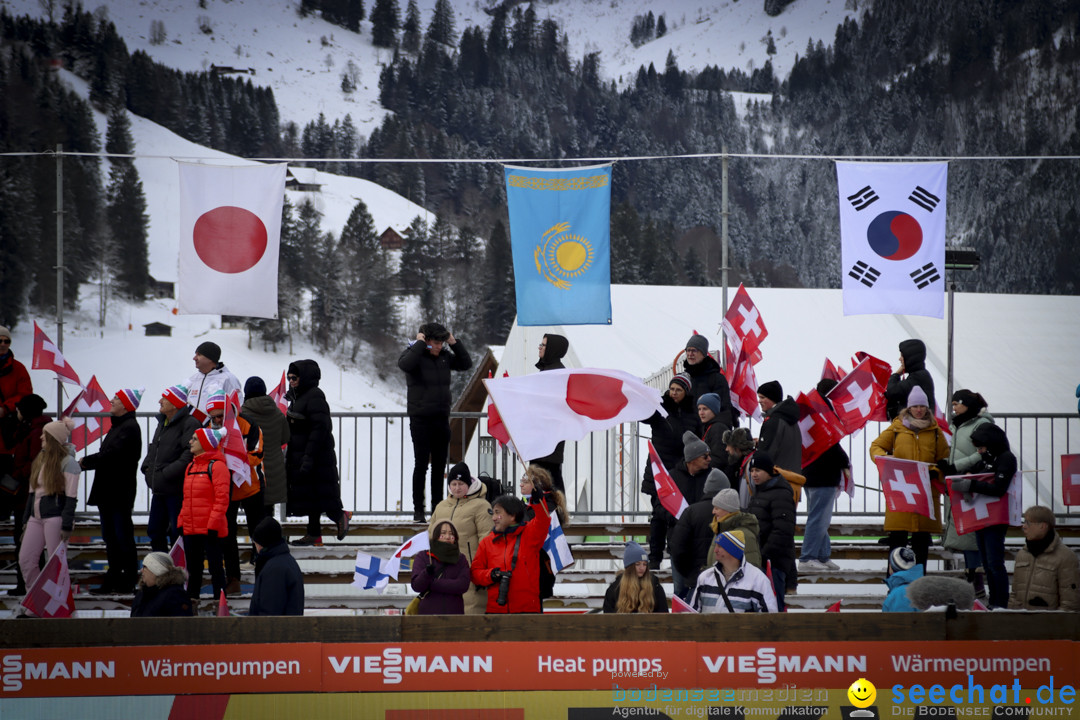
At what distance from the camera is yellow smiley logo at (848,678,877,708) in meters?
6.06

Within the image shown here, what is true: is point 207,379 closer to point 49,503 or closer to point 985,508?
point 49,503

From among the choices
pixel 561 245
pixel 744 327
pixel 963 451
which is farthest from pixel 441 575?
pixel 561 245

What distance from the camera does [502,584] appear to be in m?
7.56

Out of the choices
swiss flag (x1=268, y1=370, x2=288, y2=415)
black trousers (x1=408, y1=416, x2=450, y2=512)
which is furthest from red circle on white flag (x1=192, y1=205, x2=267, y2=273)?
black trousers (x1=408, y1=416, x2=450, y2=512)

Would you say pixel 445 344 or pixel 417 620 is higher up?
pixel 445 344

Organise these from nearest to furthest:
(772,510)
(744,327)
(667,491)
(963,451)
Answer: (772,510) < (667,491) < (963,451) < (744,327)

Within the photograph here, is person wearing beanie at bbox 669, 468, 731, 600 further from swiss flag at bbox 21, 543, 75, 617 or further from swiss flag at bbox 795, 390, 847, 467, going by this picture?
swiss flag at bbox 21, 543, 75, 617

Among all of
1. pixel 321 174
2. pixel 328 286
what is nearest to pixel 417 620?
pixel 328 286

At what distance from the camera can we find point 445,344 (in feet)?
35.0

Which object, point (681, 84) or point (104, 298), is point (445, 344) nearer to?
point (104, 298)

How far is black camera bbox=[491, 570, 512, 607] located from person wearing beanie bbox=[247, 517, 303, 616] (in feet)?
4.16

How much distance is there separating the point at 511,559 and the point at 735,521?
1508 mm

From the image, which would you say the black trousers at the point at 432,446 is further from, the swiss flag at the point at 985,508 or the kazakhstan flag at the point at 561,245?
the swiss flag at the point at 985,508

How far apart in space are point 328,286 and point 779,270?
1644 inches
